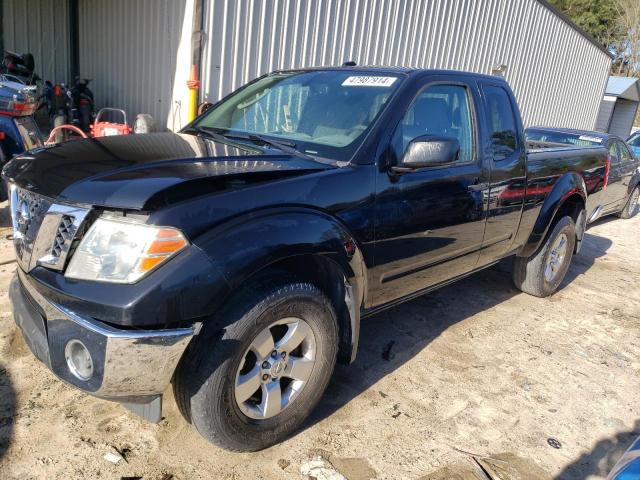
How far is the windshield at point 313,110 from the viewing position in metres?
2.92

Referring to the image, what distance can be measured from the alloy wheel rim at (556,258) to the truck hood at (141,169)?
10.6 ft

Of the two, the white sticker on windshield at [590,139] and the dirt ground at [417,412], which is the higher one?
the white sticker on windshield at [590,139]

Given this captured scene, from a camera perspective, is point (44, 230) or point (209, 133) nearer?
point (44, 230)

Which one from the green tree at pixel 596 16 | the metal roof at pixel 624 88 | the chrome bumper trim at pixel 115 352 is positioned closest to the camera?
the chrome bumper trim at pixel 115 352

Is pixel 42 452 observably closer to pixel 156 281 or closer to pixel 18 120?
pixel 156 281

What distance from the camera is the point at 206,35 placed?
23.4 feet

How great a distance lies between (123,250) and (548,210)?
3.76m

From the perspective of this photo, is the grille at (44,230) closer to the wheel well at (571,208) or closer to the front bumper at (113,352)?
the front bumper at (113,352)

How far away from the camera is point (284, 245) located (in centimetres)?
228

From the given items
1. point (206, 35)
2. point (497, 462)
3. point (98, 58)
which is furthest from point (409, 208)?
point (98, 58)

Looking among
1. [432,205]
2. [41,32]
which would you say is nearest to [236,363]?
[432,205]

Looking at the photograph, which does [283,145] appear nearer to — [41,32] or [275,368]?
[275,368]

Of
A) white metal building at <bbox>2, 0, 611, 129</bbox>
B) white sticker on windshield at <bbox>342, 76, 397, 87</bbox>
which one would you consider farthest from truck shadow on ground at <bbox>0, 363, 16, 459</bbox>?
white metal building at <bbox>2, 0, 611, 129</bbox>

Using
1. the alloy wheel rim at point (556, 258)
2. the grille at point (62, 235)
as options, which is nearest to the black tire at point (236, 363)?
the grille at point (62, 235)
